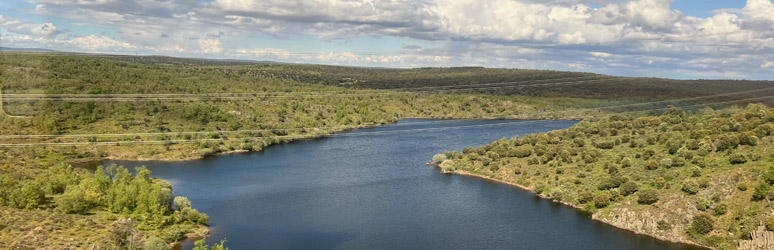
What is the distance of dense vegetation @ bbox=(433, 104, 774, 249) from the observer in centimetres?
5700

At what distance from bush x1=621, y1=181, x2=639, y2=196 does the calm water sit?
617 cm

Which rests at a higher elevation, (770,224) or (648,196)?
(770,224)

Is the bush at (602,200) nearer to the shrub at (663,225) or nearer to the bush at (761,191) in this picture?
the shrub at (663,225)

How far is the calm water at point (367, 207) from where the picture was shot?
57.2 meters

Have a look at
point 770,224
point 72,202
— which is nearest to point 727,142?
point 770,224

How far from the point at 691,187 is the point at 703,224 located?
639 cm

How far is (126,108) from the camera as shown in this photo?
11694cm

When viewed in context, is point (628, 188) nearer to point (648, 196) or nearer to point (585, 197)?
point (648, 196)

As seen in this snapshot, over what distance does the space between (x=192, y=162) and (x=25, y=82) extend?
38894 mm

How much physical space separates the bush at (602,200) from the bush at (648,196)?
425cm

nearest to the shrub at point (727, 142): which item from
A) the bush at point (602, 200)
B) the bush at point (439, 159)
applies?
the bush at point (602, 200)

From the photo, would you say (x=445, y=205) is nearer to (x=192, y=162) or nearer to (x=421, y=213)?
(x=421, y=213)

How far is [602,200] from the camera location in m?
67.4

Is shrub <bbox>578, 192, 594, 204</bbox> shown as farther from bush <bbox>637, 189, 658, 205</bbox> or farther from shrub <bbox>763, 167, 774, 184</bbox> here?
shrub <bbox>763, 167, 774, 184</bbox>
